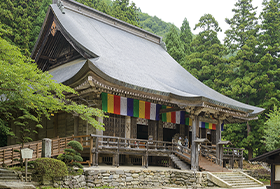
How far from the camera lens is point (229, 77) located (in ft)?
106

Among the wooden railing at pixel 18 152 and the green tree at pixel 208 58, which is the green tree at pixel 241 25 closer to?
the green tree at pixel 208 58

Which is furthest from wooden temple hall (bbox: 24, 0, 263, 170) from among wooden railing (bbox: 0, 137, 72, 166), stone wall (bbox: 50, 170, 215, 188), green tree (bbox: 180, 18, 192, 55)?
green tree (bbox: 180, 18, 192, 55)

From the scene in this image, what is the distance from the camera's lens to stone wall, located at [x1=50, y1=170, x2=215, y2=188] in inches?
488

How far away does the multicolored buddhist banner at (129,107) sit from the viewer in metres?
16.0

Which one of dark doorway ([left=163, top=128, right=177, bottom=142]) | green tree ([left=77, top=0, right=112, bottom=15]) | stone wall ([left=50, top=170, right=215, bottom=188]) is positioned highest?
green tree ([left=77, top=0, right=112, bottom=15])

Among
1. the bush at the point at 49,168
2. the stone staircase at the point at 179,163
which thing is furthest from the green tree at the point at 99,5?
the bush at the point at 49,168

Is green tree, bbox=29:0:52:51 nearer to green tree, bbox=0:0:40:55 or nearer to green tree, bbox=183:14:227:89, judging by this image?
green tree, bbox=0:0:40:55

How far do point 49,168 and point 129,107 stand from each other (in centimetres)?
670

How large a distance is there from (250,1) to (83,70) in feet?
84.1

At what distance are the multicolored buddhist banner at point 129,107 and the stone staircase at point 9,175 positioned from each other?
568 centimetres

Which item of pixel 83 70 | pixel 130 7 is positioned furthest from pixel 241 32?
pixel 83 70

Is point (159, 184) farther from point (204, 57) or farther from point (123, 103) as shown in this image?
point (204, 57)

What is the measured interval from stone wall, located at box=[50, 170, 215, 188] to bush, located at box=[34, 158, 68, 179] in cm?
38

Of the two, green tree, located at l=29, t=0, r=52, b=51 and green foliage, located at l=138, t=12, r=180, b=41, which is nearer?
green tree, located at l=29, t=0, r=52, b=51
